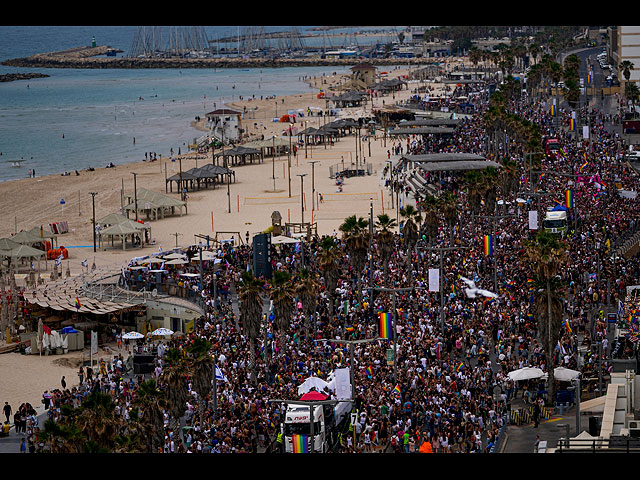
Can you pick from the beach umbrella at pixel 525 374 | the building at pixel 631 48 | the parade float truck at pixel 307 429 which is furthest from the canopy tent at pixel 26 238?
the building at pixel 631 48

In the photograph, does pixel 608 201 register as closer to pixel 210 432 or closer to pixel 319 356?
pixel 319 356

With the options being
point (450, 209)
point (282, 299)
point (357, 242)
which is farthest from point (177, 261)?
point (282, 299)

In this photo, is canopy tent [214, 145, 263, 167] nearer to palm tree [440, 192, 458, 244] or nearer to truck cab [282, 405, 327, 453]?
palm tree [440, 192, 458, 244]

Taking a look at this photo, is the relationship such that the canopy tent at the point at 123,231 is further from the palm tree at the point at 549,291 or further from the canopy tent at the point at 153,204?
the palm tree at the point at 549,291

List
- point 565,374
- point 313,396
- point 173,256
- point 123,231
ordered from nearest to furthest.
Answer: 1. point 313,396
2. point 565,374
3. point 173,256
4. point 123,231

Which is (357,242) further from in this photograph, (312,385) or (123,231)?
(123,231)

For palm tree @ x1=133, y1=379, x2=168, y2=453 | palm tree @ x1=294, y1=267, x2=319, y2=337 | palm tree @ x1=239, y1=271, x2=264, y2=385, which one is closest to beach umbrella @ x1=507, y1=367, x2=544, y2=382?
palm tree @ x1=239, y1=271, x2=264, y2=385
